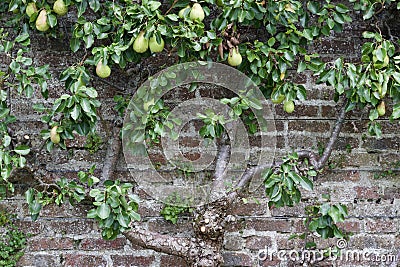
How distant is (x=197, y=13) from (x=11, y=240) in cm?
120

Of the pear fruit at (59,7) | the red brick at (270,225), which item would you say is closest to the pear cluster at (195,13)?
the pear fruit at (59,7)

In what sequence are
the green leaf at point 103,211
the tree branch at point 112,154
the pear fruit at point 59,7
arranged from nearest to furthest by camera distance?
the green leaf at point 103,211 < the pear fruit at point 59,7 < the tree branch at point 112,154

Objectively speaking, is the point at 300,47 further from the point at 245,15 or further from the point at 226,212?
the point at 226,212

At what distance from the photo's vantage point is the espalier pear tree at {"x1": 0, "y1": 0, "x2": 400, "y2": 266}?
1.73m

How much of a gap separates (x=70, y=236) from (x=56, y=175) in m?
0.27

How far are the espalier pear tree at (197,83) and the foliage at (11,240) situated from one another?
0.84ft

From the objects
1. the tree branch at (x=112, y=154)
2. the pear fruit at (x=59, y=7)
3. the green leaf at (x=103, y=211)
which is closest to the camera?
the green leaf at (x=103, y=211)

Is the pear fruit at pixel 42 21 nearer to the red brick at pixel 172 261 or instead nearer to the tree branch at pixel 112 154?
the tree branch at pixel 112 154

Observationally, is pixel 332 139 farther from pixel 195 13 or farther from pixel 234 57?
pixel 195 13

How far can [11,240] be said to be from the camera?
214cm

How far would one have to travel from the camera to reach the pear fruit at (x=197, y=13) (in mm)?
1741

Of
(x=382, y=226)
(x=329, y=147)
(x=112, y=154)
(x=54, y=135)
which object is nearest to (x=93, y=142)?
(x=112, y=154)

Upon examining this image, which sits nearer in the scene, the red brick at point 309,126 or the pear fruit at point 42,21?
the pear fruit at point 42,21

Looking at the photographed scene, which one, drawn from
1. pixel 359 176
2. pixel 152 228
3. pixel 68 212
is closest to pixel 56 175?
pixel 68 212
